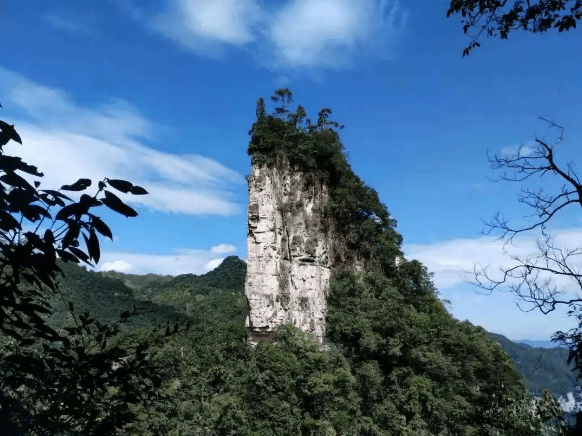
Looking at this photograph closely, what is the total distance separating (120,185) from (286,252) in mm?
31634

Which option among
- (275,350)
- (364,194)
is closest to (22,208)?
(275,350)

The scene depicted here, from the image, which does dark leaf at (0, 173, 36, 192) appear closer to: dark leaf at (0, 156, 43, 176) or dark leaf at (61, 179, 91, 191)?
dark leaf at (0, 156, 43, 176)

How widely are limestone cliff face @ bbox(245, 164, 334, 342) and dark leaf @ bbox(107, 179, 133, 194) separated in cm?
2972

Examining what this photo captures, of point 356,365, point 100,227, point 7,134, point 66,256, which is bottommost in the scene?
point 356,365

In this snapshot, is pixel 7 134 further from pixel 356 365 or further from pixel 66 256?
pixel 356 365

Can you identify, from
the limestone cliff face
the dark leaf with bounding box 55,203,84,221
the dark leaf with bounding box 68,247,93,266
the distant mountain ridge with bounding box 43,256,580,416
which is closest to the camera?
the dark leaf with bounding box 55,203,84,221

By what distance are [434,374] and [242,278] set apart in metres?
54.4

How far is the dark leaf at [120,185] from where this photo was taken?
6.31ft

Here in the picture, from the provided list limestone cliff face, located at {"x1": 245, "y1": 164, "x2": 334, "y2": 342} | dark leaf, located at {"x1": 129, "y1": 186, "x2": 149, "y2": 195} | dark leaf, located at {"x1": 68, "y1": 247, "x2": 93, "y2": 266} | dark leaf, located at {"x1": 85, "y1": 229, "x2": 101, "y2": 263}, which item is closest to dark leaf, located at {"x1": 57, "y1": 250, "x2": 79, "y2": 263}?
dark leaf, located at {"x1": 68, "y1": 247, "x2": 93, "y2": 266}

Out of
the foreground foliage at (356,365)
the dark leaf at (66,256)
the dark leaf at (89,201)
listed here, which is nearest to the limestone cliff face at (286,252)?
the foreground foliage at (356,365)

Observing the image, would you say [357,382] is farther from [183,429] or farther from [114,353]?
[114,353]

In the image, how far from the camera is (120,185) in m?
1.93

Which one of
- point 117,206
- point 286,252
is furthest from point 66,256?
point 286,252

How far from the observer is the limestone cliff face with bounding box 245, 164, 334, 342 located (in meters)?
31.6
